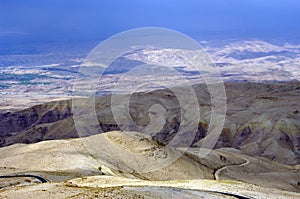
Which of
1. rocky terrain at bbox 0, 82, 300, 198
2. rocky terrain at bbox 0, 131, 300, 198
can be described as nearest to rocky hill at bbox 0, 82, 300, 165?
rocky terrain at bbox 0, 82, 300, 198

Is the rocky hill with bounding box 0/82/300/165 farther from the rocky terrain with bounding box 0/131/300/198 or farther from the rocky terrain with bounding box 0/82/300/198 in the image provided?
the rocky terrain with bounding box 0/131/300/198

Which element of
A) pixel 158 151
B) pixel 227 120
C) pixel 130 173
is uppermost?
pixel 158 151

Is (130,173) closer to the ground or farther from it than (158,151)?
closer to the ground

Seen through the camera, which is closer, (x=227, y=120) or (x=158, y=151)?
(x=158, y=151)

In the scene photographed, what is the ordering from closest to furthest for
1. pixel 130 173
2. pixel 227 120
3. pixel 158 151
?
pixel 130 173 < pixel 158 151 < pixel 227 120

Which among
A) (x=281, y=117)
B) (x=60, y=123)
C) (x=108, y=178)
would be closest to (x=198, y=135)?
(x=281, y=117)

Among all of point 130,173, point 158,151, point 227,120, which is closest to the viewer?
point 130,173

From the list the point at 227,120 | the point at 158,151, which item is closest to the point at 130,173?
the point at 158,151

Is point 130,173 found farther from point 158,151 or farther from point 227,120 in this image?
point 227,120

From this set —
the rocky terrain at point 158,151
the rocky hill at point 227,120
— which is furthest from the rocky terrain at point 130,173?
the rocky hill at point 227,120

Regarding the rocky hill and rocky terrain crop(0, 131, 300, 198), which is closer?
rocky terrain crop(0, 131, 300, 198)

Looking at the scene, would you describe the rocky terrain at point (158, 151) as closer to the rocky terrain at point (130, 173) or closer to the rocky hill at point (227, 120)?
the rocky terrain at point (130, 173)
